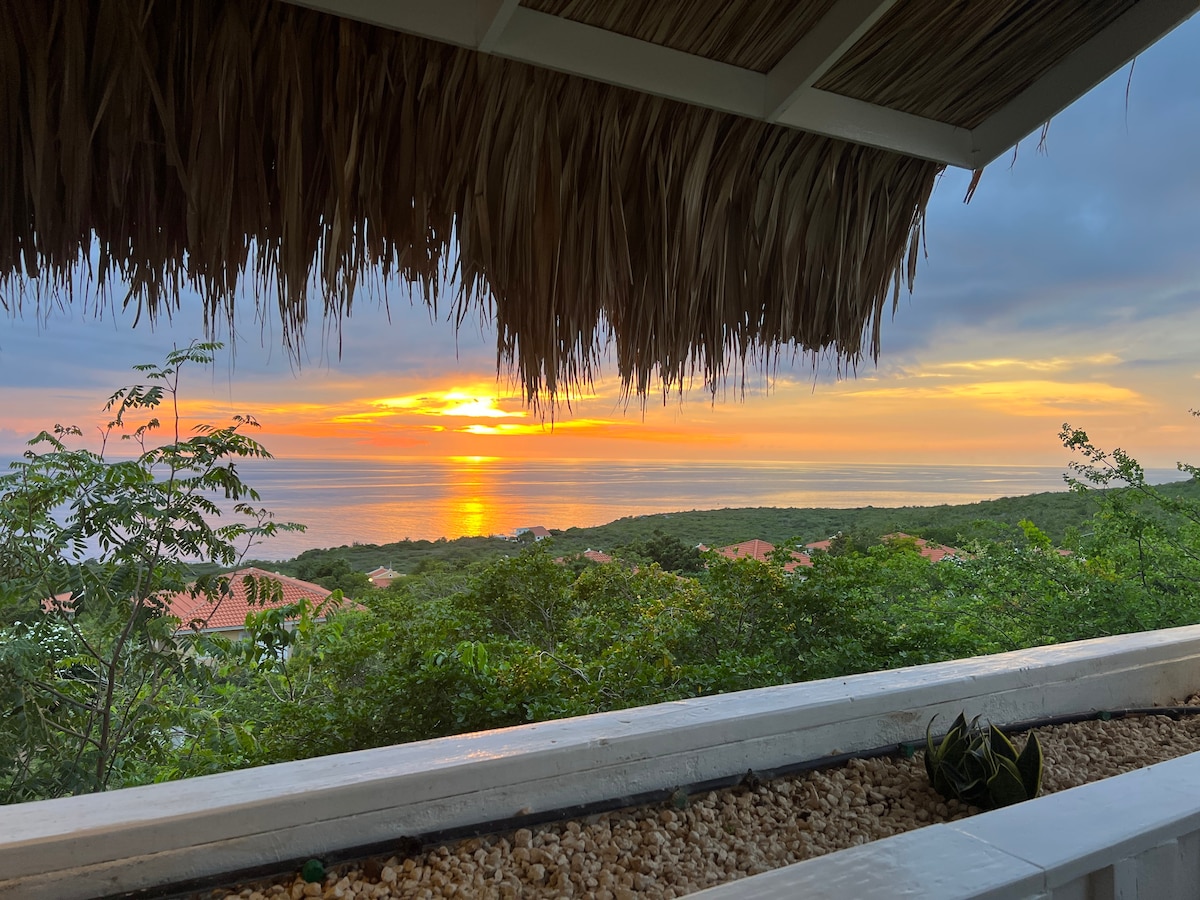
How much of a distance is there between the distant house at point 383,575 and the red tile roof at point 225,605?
3.85ft

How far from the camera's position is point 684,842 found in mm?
1257

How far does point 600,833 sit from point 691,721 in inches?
11.2

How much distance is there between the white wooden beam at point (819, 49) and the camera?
1.17 meters

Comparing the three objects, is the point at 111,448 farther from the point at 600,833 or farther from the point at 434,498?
the point at 600,833

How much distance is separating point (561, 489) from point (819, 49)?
3.47 meters

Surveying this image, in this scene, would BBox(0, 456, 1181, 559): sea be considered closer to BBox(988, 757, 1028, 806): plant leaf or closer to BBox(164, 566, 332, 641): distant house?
BBox(164, 566, 332, 641): distant house

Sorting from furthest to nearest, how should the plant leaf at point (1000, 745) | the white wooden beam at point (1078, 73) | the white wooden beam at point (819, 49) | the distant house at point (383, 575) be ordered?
the distant house at point (383, 575) < the plant leaf at point (1000, 745) < the white wooden beam at point (1078, 73) < the white wooden beam at point (819, 49)

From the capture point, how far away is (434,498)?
13.4 ft

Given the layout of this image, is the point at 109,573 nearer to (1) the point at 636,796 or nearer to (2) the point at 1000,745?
(1) the point at 636,796

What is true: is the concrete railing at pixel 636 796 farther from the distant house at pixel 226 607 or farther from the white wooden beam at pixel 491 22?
the distant house at pixel 226 607

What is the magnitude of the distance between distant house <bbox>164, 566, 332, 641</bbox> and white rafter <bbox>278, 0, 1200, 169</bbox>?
2.06m

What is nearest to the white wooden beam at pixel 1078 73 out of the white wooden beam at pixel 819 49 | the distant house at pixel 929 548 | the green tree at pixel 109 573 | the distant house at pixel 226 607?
the white wooden beam at pixel 819 49

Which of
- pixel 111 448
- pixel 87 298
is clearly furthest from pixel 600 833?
pixel 111 448

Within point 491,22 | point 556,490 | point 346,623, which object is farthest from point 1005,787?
point 556,490
